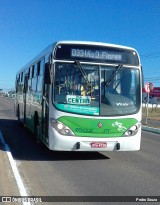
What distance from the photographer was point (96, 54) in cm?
1037

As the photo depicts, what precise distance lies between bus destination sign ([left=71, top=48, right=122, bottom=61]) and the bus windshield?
0.86 feet

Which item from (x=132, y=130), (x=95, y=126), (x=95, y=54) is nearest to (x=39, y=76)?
(x=95, y=54)

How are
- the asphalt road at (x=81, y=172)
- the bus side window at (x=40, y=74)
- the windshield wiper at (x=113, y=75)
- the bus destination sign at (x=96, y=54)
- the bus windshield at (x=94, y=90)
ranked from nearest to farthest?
1. the asphalt road at (x=81, y=172)
2. the bus windshield at (x=94, y=90)
3. the windshield wiper at (x=113, y=75)
4. the bus destination sign at (x=96, y=54)
5. the bus side window at (x=40, y=74)

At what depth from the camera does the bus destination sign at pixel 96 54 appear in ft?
33.7

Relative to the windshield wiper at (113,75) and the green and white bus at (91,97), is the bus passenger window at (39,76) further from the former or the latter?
the windshield wiper at (113,75)

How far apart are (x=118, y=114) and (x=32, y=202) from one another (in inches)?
179

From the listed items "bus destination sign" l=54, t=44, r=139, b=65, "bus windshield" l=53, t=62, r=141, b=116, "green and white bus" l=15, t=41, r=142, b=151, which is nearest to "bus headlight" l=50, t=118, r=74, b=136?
"green and white bus" l=15, t=41, r=142, b=151

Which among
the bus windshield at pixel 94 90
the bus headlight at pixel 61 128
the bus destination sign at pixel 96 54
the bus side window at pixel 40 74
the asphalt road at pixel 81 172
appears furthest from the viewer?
the bus side window at pixel 40 74

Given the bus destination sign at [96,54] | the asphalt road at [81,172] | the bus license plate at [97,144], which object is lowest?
the asphalt road at [81,172]

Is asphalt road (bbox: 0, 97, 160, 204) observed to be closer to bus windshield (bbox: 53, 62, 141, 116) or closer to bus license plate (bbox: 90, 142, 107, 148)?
bus license plate (bbox: 90, 142, 107, 148)

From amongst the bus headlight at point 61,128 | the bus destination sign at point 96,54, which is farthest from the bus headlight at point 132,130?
the bus destination sign at point 96,54

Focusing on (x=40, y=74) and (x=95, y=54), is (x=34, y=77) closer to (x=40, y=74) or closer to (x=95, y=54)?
(x=40, y=74)

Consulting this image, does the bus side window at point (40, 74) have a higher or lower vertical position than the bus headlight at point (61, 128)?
higher

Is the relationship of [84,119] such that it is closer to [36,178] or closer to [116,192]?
[36,178]
